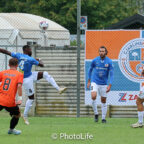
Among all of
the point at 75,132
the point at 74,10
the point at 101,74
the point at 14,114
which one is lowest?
the point at 75,132

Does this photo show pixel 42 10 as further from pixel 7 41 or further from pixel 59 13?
pixel 7 41

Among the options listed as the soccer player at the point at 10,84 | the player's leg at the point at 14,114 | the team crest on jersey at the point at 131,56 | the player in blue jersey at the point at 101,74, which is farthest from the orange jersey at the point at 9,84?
the team crest on jersey at the point at 131,56

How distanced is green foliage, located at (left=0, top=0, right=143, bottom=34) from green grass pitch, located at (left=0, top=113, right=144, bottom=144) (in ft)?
77.8

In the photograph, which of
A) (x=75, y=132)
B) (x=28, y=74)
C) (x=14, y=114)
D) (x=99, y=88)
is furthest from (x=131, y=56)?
(x=14, y=114)

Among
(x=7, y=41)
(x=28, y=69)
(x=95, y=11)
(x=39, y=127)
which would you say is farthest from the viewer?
(x=95, y=11)

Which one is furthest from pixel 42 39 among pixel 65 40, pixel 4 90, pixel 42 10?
pixel 4 90

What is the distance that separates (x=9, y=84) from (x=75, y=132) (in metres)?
1.80

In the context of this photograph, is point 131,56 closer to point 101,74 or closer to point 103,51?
point 101,74

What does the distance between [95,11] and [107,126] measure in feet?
97.8

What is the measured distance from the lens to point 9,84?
12750 millimetres

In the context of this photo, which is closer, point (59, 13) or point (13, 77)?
point (13, 77)

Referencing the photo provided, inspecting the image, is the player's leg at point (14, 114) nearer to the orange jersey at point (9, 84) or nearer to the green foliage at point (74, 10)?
the orange jersey at point (9, 84)

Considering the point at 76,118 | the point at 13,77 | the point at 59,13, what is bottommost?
the point at 76,118

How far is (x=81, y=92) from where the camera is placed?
19.0 m
